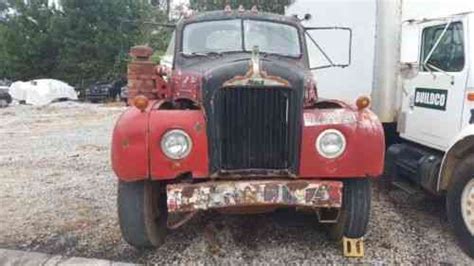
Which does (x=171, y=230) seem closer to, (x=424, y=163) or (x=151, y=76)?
(x=151, y=76)

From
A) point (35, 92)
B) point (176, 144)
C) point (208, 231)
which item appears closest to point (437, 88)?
point (208, 231)

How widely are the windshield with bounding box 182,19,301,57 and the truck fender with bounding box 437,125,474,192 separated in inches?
72.7

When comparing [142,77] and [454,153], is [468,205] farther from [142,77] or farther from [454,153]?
[142,77]

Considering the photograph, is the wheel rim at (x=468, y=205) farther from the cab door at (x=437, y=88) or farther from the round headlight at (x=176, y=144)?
the round headlight at (x=176, y=144)

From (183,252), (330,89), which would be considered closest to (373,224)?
(183,252)

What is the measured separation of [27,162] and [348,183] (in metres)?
6.58

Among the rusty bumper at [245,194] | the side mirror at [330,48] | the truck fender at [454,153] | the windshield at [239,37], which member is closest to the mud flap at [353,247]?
the rusty bumper at [245,194]

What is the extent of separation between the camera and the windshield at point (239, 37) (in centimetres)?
571

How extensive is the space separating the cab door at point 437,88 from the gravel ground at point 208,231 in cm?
95

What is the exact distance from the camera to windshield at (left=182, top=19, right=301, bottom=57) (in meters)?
5.71

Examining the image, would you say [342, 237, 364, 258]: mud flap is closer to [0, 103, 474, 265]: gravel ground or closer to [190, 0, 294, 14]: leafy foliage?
[0, 103, 474, 265]: gravel ground

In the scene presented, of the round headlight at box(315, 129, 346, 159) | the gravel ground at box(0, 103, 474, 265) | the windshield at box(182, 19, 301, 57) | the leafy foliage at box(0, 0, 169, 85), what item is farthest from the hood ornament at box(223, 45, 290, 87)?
the leafy foliage at box(0, 0, 169, 85)

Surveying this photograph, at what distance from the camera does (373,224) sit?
558 centimetres

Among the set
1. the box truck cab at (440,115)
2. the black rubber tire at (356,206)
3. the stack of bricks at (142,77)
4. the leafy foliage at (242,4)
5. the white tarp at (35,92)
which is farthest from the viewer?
the white tarp at (35,92)
